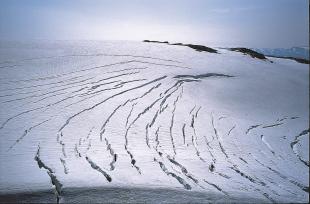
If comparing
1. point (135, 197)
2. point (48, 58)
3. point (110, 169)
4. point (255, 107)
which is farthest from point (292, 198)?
point (48, 58)

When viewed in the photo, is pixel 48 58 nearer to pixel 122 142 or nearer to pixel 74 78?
pixel 74 78

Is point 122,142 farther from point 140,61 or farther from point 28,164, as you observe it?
point 140,61

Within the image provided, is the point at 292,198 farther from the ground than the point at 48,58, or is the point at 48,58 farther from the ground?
the point at 48,58

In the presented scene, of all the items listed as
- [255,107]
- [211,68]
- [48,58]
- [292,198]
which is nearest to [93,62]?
[48,58]

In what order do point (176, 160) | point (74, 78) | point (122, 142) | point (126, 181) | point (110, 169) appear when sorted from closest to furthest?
point (126, 181) → point (110, 169) → point (176, 160) → point (122, 142) → point (74, 78)

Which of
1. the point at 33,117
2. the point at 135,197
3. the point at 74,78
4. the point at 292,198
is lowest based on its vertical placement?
the point at 292,198

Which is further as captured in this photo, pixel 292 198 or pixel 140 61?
pixel 140 61

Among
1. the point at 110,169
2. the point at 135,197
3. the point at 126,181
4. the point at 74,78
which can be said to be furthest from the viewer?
the point at 74,78
